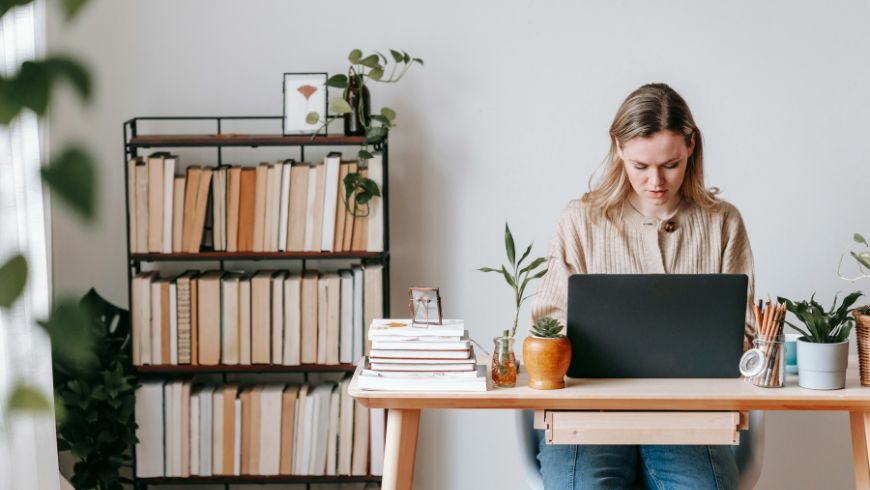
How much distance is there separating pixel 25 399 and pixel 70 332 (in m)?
0.02

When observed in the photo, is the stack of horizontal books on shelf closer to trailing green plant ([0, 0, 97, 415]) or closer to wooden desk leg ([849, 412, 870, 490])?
wooden desk leg ([849, 412, 870, 490])

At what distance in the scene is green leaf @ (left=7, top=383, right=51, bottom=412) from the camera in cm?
26

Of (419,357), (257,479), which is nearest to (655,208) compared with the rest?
(419,357)

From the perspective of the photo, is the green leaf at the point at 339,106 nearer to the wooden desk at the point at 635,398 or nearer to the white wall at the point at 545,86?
the white wall at the point at 545,86

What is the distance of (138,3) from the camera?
301cm

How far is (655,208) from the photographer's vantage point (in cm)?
232

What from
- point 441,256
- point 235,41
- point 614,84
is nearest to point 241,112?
point 235,41

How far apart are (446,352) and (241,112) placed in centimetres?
145

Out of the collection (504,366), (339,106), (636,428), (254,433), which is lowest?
(254,433)

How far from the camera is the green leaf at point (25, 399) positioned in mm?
264

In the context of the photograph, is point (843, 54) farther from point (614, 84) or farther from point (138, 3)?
point (138, 3)

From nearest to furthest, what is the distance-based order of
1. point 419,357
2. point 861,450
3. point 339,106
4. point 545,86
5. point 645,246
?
point 419,357
point 861,450
point 645,246
point 339,106
point 545,86

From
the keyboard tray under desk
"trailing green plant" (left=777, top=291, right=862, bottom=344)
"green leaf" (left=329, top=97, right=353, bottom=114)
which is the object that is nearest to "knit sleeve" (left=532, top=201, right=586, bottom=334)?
the keyboard tray under desk

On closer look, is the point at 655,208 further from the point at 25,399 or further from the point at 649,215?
A: the point at 25,399
